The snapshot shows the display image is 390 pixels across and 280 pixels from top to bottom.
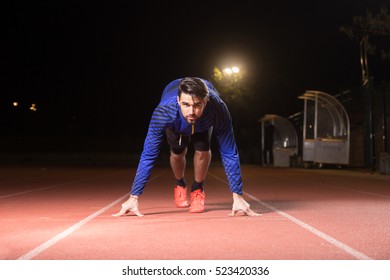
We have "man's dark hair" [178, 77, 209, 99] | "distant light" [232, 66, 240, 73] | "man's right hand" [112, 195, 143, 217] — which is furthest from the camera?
"distant light" [232, 66, 240, 73]

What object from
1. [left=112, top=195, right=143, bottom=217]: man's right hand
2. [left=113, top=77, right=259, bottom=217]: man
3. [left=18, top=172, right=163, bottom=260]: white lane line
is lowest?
[left=18, top=172, right=163, bottom=260]: white lane line

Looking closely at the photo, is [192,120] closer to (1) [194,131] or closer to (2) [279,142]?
(1) [194,131]

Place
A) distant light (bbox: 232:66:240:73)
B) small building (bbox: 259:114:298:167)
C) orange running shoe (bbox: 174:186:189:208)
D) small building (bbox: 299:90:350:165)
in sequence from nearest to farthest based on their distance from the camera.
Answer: orange running shoe (bbox: 174:186:189:208)
small building (bbox: 299:90:350:165)
small building (bbox: 259:114:298:167)
distant light (bbox: 232:66:240:73)

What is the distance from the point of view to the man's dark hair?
636 cm

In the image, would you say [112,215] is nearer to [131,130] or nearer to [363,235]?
[363,235]

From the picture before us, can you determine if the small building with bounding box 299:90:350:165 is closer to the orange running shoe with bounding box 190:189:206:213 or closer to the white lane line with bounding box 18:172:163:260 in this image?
the orange running shoe with bounding box 190:189:206:213

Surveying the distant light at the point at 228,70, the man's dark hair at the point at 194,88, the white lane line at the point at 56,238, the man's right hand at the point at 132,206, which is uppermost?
the distant light at the point at 228,70

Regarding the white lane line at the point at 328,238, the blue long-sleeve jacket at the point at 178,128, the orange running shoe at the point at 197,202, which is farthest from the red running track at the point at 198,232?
the blue long-sleeve jacket at the point at 178,128

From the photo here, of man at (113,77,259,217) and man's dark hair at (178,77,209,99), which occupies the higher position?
man's dark hair at (178,77,209,99)

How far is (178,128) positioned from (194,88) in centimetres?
83

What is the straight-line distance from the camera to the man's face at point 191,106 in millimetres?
6387

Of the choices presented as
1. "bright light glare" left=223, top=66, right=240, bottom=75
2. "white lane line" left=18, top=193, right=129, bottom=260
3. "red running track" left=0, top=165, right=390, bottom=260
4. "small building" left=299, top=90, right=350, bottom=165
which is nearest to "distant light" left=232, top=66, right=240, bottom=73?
"bright light glare" left=223, top=66, right=240, bottom=75

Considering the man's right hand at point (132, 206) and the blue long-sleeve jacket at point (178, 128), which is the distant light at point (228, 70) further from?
the man's right hand at point (132, 206)

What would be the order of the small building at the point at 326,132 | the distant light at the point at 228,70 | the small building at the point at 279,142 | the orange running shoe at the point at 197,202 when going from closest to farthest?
the orange running shoe at the point at 197,202 → the small building at the point at 326,132 → the small building at the point at 279,142 → the distant light at the point at 228,70
